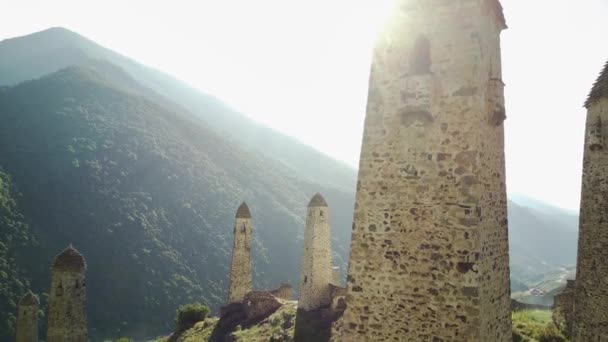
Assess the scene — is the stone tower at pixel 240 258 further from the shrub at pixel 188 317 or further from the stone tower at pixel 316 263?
the stone tower at pixel 316 263

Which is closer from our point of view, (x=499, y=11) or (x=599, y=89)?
(x=499, y=11)

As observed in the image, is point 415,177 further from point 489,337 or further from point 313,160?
point 313,160

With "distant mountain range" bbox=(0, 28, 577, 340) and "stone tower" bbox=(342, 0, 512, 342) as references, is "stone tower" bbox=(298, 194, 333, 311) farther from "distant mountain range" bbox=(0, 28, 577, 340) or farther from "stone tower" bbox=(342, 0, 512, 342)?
"distant mountain range" bbox=(0, 28, 577, 340)

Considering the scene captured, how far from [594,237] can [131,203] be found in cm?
6193

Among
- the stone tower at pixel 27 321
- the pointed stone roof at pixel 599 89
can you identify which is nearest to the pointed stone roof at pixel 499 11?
the pointed stone roof at pixel 599 89

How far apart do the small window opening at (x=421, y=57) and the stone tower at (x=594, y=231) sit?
8.28 meters

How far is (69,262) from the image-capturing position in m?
15.3

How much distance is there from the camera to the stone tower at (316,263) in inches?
952

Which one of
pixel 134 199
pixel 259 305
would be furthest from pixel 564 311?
pixel 134 199

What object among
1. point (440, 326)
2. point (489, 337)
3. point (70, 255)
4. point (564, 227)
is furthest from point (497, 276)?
point (564, 227)

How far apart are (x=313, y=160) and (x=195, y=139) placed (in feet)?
193

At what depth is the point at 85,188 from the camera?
61.3 metres

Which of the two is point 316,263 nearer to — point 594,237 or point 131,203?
point 594,237

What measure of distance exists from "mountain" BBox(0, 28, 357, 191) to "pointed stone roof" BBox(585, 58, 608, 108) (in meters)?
112
